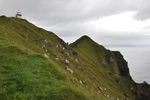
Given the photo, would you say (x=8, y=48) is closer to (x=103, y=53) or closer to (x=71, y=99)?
(x=71, y=99)

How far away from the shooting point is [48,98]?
1025cm

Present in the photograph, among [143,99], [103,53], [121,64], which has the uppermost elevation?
[103,53]

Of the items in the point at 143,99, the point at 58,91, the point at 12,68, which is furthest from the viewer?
the point at 143,99

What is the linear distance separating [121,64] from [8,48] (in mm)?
162223

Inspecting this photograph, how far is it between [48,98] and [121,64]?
167776 mm

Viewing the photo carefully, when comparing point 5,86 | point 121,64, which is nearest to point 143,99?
point 121,64

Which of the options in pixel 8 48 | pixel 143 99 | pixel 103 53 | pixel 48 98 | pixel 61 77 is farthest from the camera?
pixel 103 53

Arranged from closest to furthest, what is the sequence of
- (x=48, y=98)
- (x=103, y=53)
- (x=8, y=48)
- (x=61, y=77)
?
(x=48, y=98) < (x=61, y=77) < (x=8, y=48) < (x=103, y=53)

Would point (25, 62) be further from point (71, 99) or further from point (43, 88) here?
point (71, 99)

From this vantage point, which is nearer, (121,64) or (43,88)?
(43,88)

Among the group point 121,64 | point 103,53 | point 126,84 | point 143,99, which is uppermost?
point 103,53

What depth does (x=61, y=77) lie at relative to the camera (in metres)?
16.8

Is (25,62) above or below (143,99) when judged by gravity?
above

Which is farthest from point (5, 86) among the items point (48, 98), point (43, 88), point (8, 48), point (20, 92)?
point (8, 48)
